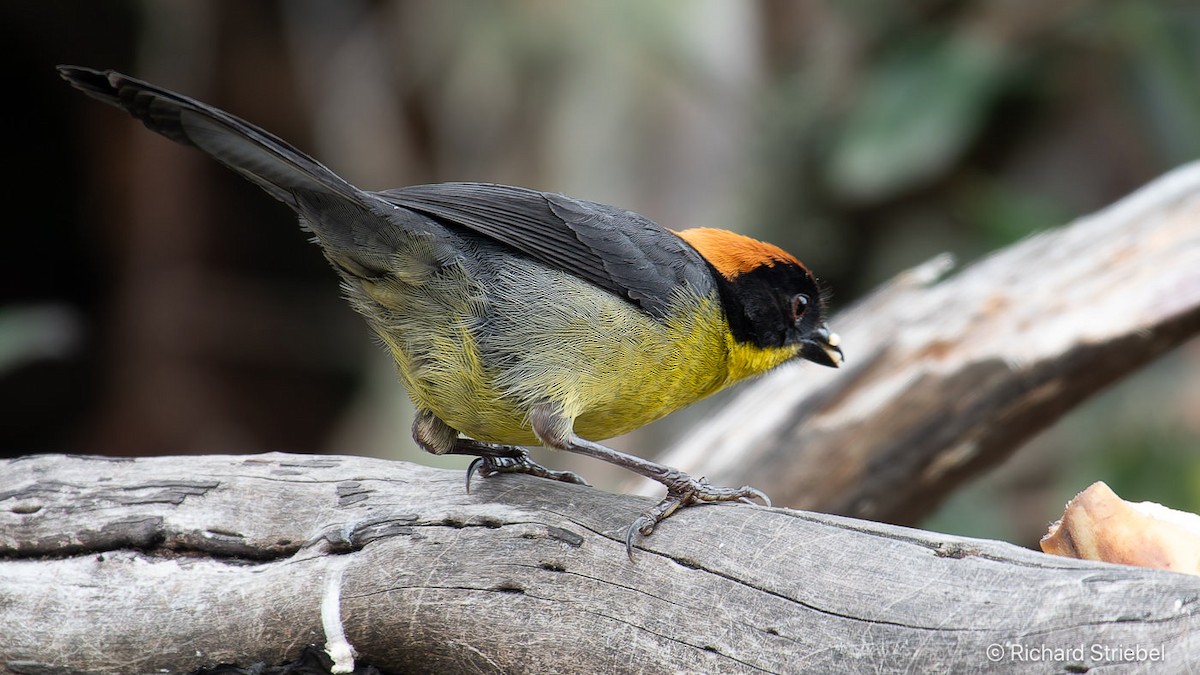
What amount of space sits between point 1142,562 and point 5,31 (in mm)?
8949

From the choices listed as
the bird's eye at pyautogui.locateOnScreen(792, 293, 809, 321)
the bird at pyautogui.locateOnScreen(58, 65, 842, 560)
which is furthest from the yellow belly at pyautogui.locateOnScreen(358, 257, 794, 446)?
the bird's eye at pyautogui.locateOnScreen(792, 293, 809, 321)

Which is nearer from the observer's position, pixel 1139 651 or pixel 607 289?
pixel 1139 651

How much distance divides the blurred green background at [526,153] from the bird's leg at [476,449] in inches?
115

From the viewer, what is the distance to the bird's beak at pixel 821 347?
3.78 meters

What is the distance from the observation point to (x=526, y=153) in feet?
27.9

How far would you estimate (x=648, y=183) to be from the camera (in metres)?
7.80

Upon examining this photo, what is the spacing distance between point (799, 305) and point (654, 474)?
0.95m

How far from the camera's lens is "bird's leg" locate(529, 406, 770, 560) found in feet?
9.45

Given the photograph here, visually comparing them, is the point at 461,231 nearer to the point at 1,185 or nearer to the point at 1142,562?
the point at 1142,562

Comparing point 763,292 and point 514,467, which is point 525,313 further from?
point 763,292

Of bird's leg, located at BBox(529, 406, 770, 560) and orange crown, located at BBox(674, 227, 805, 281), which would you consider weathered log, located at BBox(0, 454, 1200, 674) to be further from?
orange crown, located at BBox(674, 227, 805, 281)

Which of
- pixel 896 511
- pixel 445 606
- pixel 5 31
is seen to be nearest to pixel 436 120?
pixel 5 31

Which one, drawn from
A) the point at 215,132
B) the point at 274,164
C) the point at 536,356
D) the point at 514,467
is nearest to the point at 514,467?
the point at 514,467

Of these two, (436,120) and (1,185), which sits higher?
(436,120)
